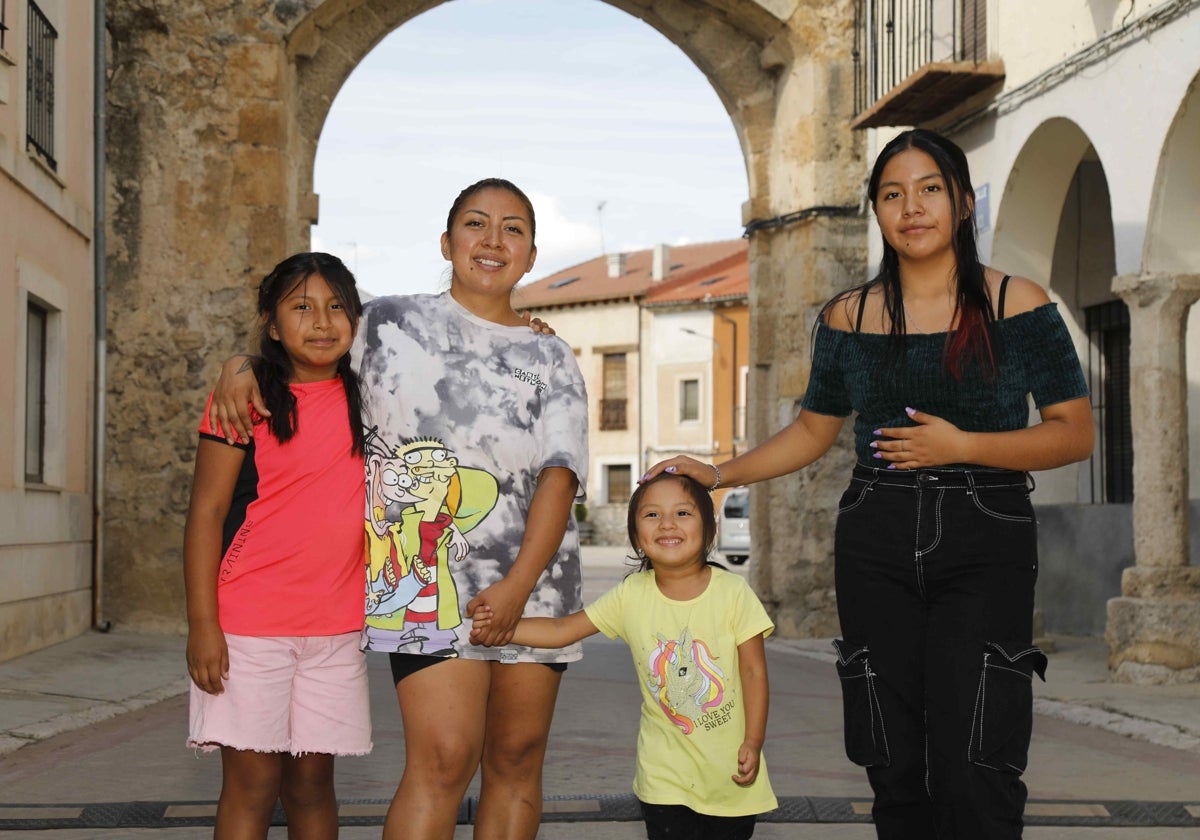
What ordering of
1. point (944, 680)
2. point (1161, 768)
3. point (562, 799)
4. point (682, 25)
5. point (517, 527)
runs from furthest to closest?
point (682, 25) < point (1161, 768) < point (562, 799) < point (517, 527) < point (944, 680)

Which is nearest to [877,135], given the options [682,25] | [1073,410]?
[682,25]

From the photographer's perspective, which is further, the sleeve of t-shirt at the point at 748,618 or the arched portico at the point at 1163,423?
the arched portico at the point at 1163,423

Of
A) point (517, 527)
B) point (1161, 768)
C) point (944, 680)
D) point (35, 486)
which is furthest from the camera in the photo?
point (35, 486)

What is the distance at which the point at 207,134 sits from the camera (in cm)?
1314

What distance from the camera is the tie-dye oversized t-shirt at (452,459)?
350 centimetres

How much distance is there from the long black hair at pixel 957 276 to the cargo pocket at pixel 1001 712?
1.88 feet

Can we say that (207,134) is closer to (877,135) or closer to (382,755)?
(877,135)

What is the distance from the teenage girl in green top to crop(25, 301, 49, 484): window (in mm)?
8846

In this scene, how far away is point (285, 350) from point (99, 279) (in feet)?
31.5

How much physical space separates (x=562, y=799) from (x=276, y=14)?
29.4 feet

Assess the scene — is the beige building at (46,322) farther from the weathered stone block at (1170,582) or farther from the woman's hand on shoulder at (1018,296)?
the woman's hand on shoulder at (1018,296)

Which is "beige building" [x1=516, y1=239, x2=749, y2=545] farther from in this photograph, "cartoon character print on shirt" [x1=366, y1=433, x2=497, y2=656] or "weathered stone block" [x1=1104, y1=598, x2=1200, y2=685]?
"cartoon character print on shirt" [x1=366, y1=433, x2=497, y2=656]

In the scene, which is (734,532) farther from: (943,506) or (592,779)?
(943,506)

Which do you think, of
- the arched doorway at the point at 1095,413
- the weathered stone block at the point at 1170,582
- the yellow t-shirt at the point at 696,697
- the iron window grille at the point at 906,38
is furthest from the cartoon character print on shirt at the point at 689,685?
the arched doorway at the point at 1095,413
